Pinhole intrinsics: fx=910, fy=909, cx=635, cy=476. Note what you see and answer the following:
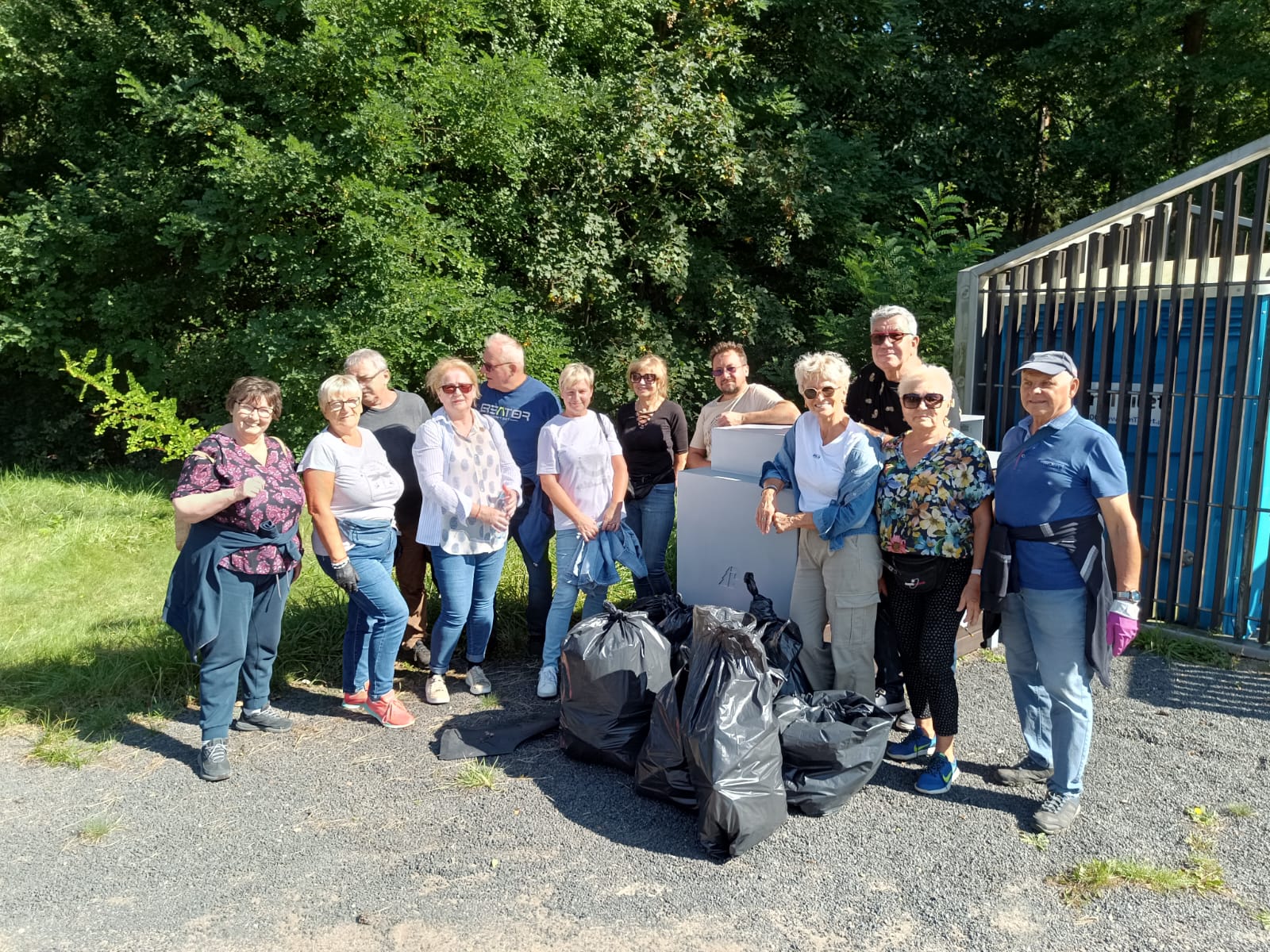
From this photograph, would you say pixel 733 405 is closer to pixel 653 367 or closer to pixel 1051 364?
pixel 653 367

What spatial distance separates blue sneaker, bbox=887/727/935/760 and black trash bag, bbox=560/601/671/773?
102 cm

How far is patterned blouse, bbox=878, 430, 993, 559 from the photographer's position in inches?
133

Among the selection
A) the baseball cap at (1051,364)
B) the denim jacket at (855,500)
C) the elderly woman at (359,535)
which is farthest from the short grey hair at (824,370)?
the elderly woman at (359,535)

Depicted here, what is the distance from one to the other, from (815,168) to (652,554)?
9068 millimetres

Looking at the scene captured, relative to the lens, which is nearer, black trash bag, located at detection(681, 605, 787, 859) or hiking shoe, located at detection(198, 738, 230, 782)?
black trash bag, located at detection(681, 605, 787, 859)

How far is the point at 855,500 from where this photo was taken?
3584 millimetres

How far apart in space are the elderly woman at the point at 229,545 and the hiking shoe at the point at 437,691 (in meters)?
0.93

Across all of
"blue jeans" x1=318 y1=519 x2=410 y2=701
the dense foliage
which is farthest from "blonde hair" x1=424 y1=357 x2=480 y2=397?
the dense foliage

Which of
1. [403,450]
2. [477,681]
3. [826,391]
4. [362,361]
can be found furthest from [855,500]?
[362,361]

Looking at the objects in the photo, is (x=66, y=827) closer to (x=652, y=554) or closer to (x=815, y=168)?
(x=652, y=554)

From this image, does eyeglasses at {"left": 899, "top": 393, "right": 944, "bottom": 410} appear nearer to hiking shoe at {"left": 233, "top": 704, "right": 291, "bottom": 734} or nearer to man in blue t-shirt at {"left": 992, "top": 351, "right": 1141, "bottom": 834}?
man in blue t-shirt at {"left": 992, "top": 351, "right": 1141, "bottom": 834}

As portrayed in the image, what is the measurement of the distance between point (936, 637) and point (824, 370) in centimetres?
114

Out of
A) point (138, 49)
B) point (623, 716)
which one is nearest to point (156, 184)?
point (138, 49)

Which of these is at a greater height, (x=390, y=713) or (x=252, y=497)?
(x=252, y=497)
